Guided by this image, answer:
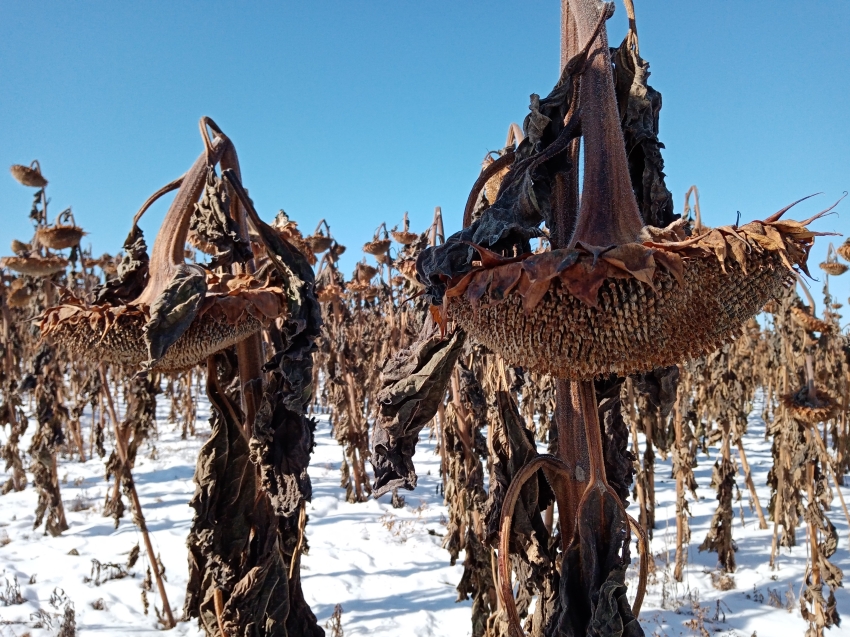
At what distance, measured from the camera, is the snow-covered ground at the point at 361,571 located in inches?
147

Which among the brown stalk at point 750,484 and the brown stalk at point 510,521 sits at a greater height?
the brown stalk at point 510,521

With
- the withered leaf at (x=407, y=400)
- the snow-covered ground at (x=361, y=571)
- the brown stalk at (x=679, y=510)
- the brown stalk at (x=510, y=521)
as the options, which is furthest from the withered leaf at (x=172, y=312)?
the brown stalk at (x=679, y=510)

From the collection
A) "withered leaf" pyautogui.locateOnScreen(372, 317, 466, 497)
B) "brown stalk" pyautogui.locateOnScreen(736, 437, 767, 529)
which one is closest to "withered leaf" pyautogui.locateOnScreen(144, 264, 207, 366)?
"withered leaf" pyautogui.locateOnScreen(372, 317, 466, 497)

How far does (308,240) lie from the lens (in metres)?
6.18

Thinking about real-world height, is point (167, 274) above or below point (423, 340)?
above

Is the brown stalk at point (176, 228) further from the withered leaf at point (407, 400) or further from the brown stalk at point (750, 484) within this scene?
the brown stalk at point (750, 484)

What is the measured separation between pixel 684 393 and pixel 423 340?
4.75 m

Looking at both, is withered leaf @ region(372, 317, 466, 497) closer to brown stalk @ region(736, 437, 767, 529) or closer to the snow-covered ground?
the snow-covered ground

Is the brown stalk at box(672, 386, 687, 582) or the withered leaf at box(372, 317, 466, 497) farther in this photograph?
the brown stalk at box(672, 386, 687, 582)

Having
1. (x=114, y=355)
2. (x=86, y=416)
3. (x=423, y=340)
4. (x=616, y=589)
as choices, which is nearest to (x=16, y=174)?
(x=114, y=355)

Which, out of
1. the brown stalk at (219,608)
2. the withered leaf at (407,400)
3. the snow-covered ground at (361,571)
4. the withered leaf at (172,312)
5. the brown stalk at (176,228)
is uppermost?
the brown stalk at (176,228)

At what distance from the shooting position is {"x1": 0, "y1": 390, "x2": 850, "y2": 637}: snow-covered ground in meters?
3.72

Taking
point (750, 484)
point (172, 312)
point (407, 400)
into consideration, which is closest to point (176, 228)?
point (172, 312)

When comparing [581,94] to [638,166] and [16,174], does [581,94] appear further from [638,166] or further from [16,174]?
[16,174]
